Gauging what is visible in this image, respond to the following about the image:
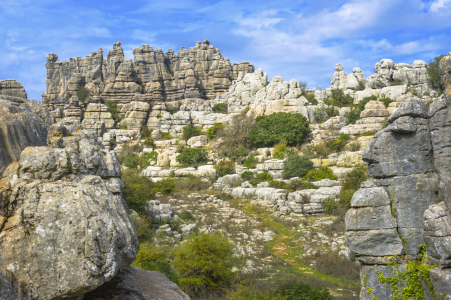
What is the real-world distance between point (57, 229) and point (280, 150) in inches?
1321

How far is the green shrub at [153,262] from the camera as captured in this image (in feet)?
32.8

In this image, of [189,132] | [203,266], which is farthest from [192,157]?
[203,266]

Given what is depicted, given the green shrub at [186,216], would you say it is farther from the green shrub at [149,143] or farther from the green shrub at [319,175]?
the green shrub at [149,143]

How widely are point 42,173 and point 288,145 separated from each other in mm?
36319

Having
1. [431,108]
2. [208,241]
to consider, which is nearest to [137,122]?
[208,241]

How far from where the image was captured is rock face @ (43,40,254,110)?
2507 inches

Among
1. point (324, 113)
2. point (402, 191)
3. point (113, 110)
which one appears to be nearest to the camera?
point (402, 191)

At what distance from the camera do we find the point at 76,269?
8.95 feet

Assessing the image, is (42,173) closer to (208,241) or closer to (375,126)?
(208,241)

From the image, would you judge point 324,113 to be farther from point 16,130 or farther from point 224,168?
point 16,130

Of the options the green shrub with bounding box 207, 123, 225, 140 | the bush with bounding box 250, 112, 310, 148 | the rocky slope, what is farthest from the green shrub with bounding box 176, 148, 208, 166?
the rocky slope

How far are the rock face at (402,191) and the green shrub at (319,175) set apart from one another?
18229mm

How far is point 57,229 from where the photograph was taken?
2797mm

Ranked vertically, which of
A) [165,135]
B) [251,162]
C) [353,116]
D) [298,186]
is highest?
[353,116]
